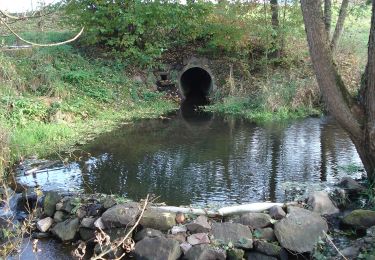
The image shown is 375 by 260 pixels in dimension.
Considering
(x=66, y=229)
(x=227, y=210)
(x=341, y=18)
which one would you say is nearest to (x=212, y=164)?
(x=227, y=210)

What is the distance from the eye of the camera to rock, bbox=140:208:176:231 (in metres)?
Answer: 6.18

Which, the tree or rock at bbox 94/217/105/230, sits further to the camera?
the tree

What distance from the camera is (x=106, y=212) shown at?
646cm

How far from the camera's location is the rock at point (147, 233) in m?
6.04

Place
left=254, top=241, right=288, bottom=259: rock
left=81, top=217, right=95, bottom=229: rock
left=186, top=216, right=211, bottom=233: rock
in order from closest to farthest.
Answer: left=254, top=241, right=288, bottom=259: rock, left=186, top=216, right=211, bottom=233: rock, left=81, top=217, right=95, bottom=229: rock

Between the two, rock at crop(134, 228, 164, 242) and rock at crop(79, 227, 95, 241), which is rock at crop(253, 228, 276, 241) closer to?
rock at crop(134, 228, 164, 242)

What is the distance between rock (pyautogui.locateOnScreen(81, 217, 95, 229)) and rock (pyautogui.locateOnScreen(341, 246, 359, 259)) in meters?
3.46

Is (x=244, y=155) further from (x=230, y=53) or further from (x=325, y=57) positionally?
(x=230, y=53)

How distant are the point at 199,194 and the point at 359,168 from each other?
10.6ft

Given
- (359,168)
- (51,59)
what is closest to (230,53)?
(51,59)

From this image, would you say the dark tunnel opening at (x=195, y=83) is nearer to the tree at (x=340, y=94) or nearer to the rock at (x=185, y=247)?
the tree at (x=340, y=94)

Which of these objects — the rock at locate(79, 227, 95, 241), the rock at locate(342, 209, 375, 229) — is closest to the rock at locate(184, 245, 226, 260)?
the rock at locate(79, 227, 95, 241)

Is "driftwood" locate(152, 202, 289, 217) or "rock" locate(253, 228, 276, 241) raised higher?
"driftwood" locate(152, 202, 289, 217)

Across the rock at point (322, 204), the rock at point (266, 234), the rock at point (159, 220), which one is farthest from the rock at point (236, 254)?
the rock at point (322, 204)
